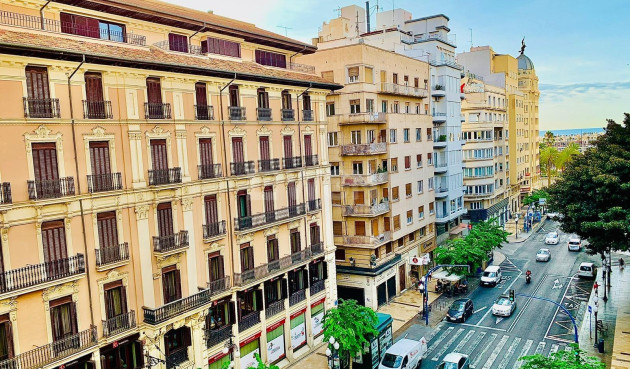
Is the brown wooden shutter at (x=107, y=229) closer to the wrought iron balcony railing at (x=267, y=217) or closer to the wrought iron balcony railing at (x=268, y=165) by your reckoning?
the wrought iron balcony railing at (x=267, y=217)

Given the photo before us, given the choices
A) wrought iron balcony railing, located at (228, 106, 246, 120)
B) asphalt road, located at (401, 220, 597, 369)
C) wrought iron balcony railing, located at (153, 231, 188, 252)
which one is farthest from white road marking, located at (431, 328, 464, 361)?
wrought iron balcony railing, located at (228, 106, 246, 120)

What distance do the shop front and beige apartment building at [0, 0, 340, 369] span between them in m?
0.11

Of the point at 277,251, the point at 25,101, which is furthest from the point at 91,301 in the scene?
the point at 277,251

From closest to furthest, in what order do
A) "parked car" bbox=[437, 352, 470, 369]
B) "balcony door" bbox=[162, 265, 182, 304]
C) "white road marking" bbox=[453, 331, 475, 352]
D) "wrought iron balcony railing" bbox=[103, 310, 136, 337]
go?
"wrought iron balcony railing" bbox=[103, 310, 136, 337], "balcony door" bbox=[162, 265, 182, 304], "parked car" bbox=[437, 352, 470, 369], "white road marking" bbox=[453, 331, 475, 352]

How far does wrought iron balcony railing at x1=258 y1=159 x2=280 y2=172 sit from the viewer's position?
113 ft

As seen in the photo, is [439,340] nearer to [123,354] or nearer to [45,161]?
[123,354]

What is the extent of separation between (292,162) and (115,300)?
16739mm

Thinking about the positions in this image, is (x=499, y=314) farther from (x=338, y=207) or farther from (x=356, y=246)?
(x=338, y=207)

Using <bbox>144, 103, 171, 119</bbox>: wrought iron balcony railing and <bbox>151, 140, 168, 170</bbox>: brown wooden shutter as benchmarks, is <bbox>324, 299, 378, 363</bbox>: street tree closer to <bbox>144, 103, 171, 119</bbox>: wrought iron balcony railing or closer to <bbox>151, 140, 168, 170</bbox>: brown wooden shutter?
<bbox>151, 140, 168, 170</bbox>: brown wooden shutter

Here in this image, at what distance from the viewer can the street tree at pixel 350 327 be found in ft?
101

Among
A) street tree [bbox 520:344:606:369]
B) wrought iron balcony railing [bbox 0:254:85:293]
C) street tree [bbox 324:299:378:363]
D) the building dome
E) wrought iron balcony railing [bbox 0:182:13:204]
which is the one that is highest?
the building dome

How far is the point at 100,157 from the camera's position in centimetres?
2486

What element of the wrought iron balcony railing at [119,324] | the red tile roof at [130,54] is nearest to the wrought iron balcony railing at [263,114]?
the red tile roof at [130,54]

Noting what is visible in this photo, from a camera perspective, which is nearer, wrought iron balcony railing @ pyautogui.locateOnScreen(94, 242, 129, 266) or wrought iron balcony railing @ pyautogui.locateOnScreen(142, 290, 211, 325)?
wrought iron balcony railing @ pyautogui.locateOnScreen(94, 242, 129, 266)
